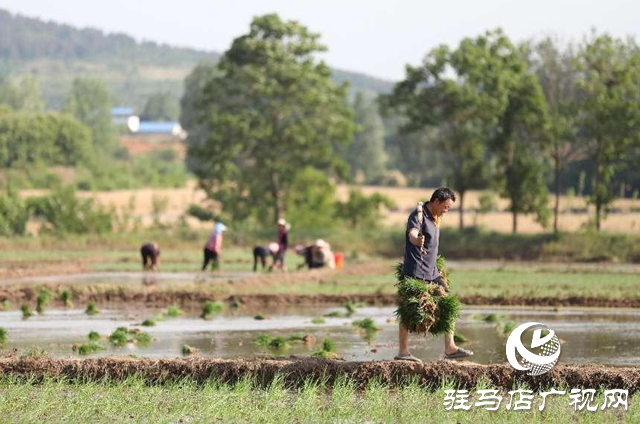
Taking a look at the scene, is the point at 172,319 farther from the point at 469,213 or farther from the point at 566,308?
the point at 469,213

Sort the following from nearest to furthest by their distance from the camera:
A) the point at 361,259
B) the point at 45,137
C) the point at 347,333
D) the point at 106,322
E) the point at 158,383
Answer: the point at 158,383, the point at 347,333, the point at 106,322, the point at 361,259, the point at 45,137

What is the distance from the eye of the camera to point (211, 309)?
22828 millimetres

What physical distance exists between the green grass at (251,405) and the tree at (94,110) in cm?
11464

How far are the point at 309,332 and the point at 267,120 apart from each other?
28688mm

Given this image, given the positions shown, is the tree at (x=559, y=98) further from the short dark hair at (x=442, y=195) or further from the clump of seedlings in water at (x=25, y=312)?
the short dark hair at (x=442, y=195)

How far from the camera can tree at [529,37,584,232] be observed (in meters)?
44.8

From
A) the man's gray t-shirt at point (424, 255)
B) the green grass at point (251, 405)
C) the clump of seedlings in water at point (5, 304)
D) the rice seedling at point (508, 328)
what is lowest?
the clump of seedlings in water at point (5, 304)

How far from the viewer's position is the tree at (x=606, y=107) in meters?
43.2

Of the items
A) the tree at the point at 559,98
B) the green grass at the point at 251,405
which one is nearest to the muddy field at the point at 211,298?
the green grass at the point at 251,405

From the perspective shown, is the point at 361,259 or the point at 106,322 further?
the point at 361,259

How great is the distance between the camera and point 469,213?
7144 cm

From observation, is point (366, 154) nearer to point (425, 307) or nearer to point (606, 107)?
point (606, 107)

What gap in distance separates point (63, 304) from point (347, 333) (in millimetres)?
7284

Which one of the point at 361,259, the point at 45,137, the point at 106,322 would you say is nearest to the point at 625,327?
the point at 106,322
